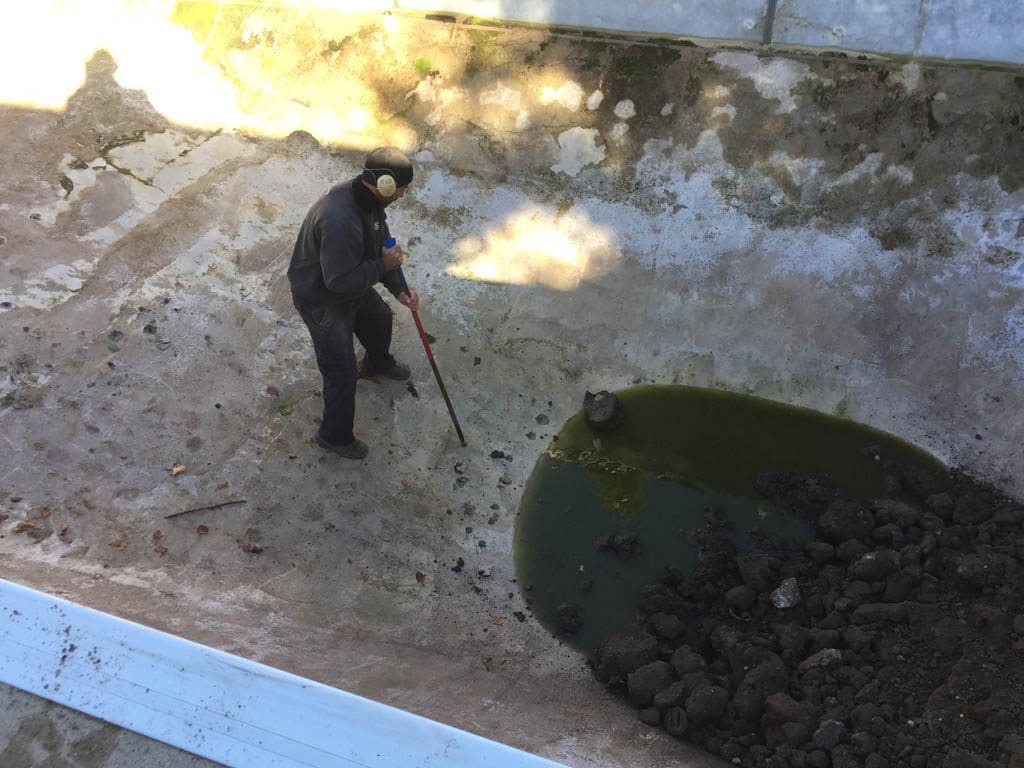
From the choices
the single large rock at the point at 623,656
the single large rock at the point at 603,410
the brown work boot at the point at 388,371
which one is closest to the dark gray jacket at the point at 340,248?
the brown work boot at the point at 388,371

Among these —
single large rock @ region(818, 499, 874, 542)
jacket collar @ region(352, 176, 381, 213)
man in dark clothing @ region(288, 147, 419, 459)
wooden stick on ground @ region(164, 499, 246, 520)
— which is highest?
jacket collar @ region(352, 176, 381, 213)

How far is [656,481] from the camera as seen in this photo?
11.9ft

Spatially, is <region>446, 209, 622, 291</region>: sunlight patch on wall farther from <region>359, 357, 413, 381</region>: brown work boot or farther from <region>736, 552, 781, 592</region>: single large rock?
<region>736, 552, 781, 592</region>: single large rock

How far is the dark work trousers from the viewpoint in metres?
3.08

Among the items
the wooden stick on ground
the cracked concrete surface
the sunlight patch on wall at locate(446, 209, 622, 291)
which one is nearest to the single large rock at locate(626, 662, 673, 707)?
the cracked concrete surface

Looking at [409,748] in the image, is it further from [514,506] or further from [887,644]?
[887,644]

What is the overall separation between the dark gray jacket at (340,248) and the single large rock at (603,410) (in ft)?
4.23

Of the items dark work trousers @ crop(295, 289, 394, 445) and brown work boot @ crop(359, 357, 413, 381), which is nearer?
→ dark work trousers @ crop(295, 289, 394, 445)

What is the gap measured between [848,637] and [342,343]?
235 cm

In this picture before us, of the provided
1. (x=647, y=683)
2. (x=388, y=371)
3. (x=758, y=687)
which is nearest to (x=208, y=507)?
(x=388, y=371)

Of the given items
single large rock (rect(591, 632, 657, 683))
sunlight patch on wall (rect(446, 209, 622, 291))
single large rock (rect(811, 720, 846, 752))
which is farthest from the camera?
sunlight patch on wall (rect(446, 209, 622, 291))

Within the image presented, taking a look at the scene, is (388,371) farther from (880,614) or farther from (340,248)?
(880,614)

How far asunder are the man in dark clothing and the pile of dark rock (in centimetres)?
158

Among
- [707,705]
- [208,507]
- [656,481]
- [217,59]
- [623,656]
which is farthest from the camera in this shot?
[217,59]
